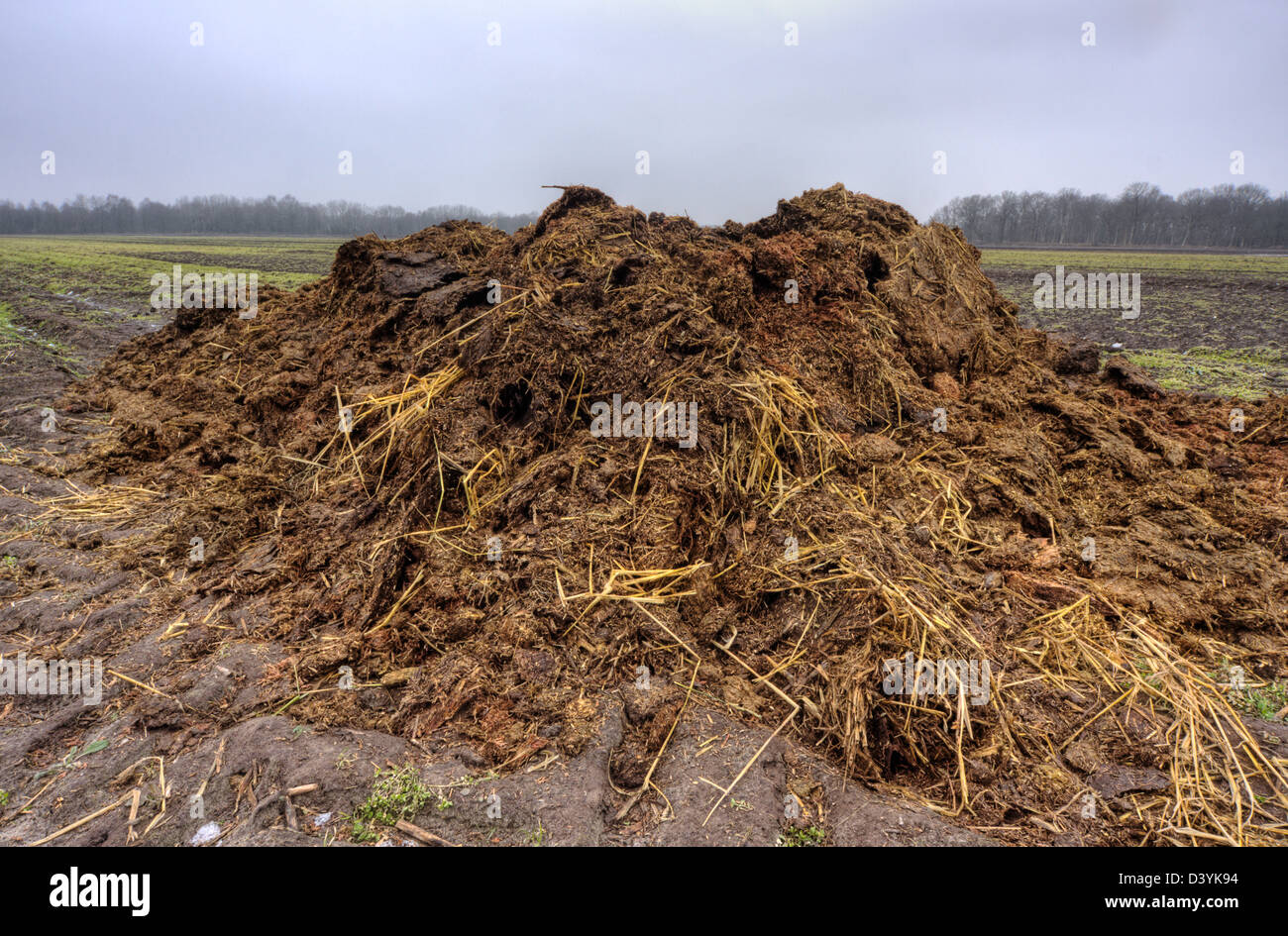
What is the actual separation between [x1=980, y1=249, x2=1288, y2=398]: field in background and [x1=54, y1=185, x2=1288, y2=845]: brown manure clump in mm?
4735

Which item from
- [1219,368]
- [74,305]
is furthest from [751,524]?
[74,305]

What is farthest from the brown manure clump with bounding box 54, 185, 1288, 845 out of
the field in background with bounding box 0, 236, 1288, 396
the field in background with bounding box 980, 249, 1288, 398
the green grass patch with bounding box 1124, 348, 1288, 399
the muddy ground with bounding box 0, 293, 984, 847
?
the field in background with bounding box 0, 236, 1288, 396

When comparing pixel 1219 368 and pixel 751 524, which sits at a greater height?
pixel 1219 368

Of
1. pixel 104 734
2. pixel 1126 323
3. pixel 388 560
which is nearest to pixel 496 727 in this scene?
pixel 388 560

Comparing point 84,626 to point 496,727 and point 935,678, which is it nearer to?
point 496,727

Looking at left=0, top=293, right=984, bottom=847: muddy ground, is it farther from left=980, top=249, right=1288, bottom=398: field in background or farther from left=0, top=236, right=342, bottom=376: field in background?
left=980, top=249, right=1288, bottom=398: field in background

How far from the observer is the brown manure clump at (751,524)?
126 inches

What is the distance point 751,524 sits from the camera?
13.8 ft

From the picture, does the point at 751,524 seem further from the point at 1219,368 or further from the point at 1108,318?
the point at 1108,318

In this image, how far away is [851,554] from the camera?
3.82 metres

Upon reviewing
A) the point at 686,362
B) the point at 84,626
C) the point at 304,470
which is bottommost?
the point at 84,626

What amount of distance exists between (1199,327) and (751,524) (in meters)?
18.2

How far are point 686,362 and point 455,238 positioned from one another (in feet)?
14.8

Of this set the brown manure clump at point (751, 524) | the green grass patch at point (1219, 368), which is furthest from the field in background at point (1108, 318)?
the brown manure clump at point (751, 524)
